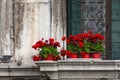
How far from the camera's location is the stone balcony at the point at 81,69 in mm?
16547

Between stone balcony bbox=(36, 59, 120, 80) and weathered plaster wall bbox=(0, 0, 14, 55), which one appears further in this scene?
weathered plaster wall bbox=(0, 0, 14, 55)

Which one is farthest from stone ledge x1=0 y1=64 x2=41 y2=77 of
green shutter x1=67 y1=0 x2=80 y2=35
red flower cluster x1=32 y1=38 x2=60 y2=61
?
green shutter x1=67 y1=0 x2=80 y2=35

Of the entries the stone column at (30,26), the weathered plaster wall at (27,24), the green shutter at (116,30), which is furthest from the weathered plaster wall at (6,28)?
the green shutter at (116,30)

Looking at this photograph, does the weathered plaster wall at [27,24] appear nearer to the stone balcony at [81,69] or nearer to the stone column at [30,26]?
the stone column at [30,26]

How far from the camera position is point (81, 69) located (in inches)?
653

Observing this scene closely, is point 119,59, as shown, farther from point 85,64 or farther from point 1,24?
point 1,24

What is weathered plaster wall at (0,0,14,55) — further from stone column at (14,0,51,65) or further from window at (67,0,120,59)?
window at (67,0,120,59)

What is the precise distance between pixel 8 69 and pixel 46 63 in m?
1.00

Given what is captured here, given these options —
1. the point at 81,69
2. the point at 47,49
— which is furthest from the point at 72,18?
the point at 81,69

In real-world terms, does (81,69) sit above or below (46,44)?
below

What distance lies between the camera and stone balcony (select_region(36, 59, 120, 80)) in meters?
16.5

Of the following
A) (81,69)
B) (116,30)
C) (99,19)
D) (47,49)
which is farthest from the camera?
(99,19)

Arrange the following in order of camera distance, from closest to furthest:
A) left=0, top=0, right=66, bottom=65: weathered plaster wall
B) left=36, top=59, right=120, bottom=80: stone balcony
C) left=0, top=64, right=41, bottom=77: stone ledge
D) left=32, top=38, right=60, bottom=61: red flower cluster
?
left=36, top=59, right=120, bottom=80: stone balcony, left=32, top=38, right=60, bottom=61: red flower cluster, left=0, top=64, right=41, bottom=77: stone ledge, left=0, top=0, right=66, bottom=65: weathered plaster wall

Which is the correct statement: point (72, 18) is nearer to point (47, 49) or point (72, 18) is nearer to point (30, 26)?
point (30, 26)
